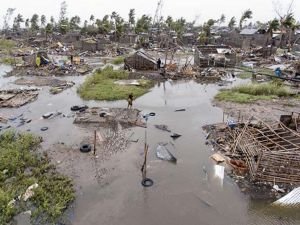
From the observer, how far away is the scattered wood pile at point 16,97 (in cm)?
1886

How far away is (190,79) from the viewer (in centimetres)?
2775

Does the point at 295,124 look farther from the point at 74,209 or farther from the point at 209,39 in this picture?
the point at 209,39

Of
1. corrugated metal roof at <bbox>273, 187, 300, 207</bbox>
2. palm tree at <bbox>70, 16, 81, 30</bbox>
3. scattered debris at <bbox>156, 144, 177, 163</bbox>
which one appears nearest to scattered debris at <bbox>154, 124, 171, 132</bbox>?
scattered debris at <bbox>156, 144, 177, 163</bbox>

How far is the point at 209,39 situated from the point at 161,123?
134ft

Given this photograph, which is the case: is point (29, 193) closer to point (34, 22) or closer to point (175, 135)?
point (175, 135)

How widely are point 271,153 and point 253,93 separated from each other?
1224cm

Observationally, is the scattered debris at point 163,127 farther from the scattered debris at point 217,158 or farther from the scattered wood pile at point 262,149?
the scattered debris at point 217,158

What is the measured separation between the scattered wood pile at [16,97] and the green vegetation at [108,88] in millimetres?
3336

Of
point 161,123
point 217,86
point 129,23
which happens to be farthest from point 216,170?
point 129,23

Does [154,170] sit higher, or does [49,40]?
[49,40]

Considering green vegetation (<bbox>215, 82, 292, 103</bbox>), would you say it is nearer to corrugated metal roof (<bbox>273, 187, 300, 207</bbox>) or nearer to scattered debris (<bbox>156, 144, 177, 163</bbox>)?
scattered debris (<bbox>156, 144, 177, 163</bbox>)

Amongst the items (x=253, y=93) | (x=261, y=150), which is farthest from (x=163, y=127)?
(x=253, y=93)

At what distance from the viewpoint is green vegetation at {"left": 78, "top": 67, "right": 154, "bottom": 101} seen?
2075 centimetres

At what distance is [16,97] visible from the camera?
20.3 meters
